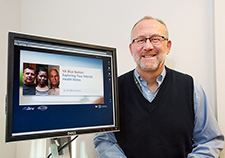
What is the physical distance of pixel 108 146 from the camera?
121cm

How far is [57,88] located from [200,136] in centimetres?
88

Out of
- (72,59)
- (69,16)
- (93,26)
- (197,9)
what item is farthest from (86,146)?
(197,9)

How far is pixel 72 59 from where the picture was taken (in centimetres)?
97

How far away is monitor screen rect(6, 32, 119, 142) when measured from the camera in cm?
82

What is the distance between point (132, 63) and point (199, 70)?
483 millimetres

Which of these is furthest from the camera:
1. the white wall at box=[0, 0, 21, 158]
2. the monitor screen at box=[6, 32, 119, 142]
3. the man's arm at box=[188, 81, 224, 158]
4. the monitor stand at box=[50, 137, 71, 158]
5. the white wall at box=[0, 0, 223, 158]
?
the white wall at box=[0, 0, 21, 158]

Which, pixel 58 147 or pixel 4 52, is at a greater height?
pixel 4 52

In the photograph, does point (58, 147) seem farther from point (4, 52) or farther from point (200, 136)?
point (4, 52)

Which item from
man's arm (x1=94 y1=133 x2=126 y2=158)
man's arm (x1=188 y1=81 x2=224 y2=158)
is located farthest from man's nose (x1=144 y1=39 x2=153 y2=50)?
man's arm (x1=94 y1=133 x2=126 y2=158)

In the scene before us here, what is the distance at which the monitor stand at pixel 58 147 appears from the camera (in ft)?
3.08

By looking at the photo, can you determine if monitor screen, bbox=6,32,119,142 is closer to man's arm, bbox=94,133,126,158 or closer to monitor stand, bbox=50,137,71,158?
monitor stand, bbox=50,137,71,158

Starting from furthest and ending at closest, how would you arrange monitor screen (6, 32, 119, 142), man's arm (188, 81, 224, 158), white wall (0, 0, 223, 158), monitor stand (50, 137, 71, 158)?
white wall (0, 0, 223, 158)
man's arm (188, 81, 224, 158)
monitor stand (50, 137, 71, 158)
monitor screen (6, 32, 119, 142)

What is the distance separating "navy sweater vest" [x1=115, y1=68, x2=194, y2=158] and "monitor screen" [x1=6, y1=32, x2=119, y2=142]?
198 mm

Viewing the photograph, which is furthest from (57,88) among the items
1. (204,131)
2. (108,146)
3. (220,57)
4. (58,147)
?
(220,57)
